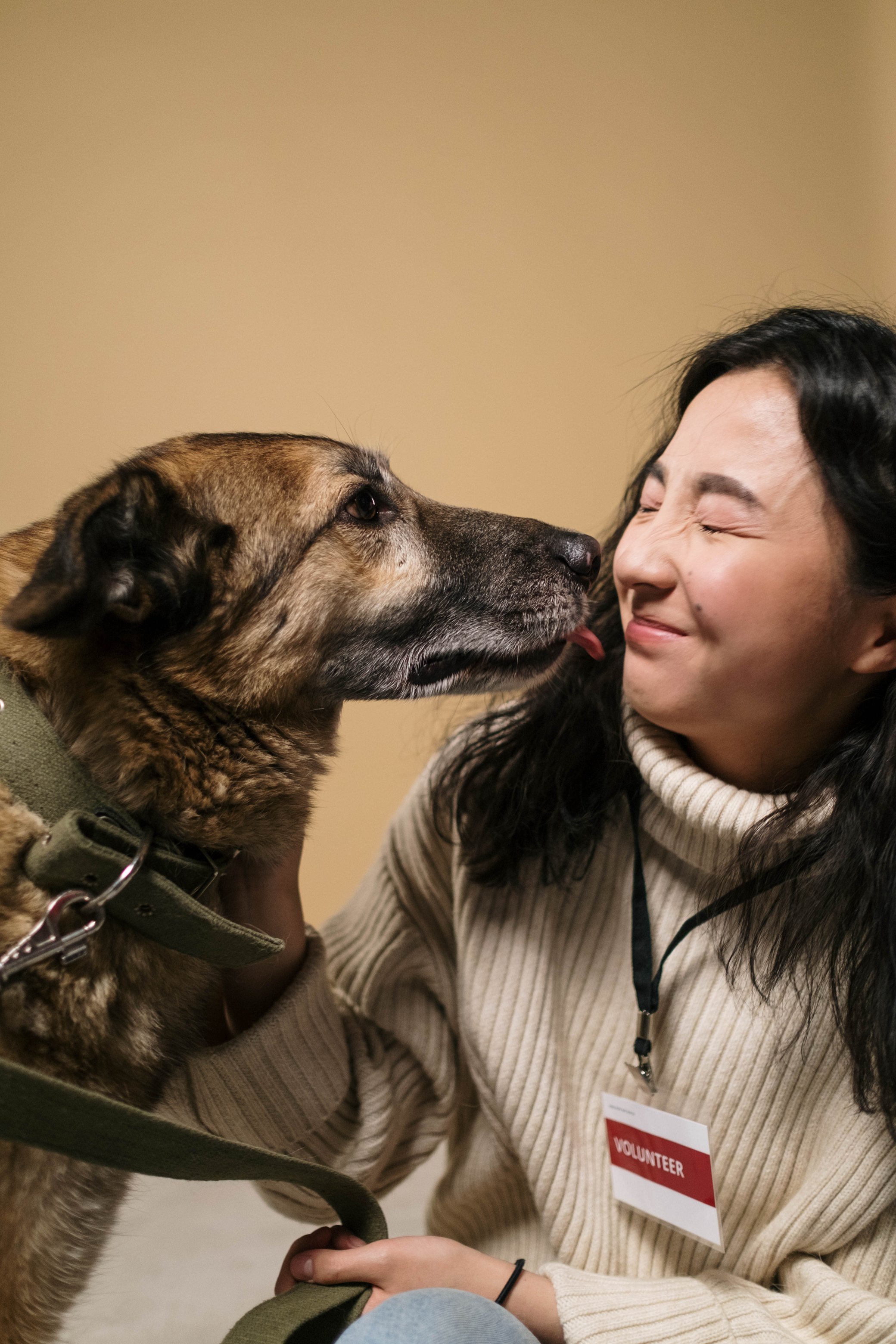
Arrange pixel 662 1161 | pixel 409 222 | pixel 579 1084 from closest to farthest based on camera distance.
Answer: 1. pixel 662 1161
2. pixel 579 1084
3. pixel 409 222

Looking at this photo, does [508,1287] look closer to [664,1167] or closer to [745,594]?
[664,1167]

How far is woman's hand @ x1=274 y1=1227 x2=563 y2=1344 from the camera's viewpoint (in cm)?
85

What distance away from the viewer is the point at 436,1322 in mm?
779

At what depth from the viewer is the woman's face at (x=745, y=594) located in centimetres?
89

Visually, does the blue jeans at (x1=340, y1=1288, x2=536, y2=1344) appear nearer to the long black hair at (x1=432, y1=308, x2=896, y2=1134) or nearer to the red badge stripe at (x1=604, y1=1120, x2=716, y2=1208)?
the red badge stripe at (x1=604, y1=1120, x2=716, y2=1208)

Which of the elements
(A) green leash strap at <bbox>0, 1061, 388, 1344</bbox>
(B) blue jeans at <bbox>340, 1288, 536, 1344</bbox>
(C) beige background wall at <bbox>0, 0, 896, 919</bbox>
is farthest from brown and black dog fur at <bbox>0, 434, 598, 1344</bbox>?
(C) beige background wall at <bbox>0, 0, 896, 919</bbox>

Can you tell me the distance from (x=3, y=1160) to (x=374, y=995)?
1.67ft

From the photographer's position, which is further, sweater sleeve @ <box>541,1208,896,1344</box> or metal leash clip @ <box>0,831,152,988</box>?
sweater sleeve @ <box>541,1208,896,1344</box>

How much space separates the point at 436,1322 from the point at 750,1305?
34 centimetres

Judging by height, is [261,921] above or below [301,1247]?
above

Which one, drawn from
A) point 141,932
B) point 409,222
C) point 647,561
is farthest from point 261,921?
point 409,222

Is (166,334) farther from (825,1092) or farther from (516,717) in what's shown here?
(825,1092)

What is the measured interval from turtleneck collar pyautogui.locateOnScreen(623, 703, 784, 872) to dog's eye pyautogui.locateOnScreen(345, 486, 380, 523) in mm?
361

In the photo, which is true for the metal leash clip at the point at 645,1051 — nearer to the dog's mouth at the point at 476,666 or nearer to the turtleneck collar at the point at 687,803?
the turtleneck collar at the point at 687,803
